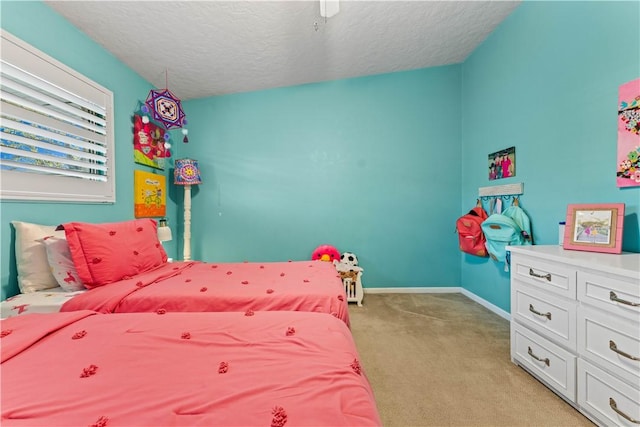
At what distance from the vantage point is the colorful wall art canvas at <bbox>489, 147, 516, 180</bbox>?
2443 mm

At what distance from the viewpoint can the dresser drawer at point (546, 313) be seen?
1374 millimetres

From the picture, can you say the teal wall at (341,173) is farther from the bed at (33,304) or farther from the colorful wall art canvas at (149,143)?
the bed at (33,304)

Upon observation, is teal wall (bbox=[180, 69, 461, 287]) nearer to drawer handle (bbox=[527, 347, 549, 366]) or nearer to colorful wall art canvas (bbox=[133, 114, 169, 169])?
colorful wall art canvas (bbox=[133, 114, 169, 169])

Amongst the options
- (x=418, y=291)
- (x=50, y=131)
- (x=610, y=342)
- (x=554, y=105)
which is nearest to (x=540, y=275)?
(x=610, y=342)

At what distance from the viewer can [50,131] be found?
1781 mm

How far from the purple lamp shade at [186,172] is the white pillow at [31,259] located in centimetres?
156

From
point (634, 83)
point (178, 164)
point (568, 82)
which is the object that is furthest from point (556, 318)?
point (178, 164)

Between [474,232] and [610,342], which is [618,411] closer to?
[610,342]

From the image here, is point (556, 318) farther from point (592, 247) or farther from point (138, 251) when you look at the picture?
point (138, 251)

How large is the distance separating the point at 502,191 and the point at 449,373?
1.80 meters

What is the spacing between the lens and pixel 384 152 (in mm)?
3285

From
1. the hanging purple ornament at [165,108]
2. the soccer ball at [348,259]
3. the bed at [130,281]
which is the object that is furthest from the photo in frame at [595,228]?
the hanging purple ornament at [165,108]

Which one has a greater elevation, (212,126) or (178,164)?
(212,126)

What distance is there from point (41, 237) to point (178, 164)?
5.51 feet
